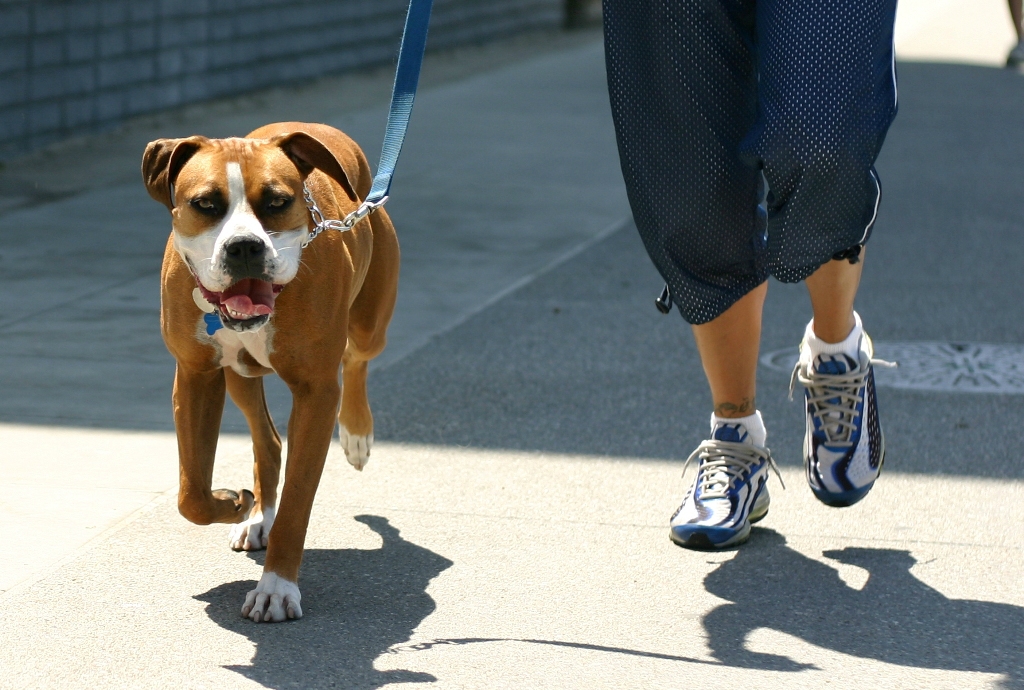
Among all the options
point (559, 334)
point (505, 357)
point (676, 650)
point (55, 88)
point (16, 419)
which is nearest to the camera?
point (676, 650)

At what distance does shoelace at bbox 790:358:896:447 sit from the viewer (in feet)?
12.5

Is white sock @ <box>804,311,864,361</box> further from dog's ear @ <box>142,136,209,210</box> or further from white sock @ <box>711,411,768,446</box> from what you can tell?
dog's ear @ <box>142,136,209,210</box>

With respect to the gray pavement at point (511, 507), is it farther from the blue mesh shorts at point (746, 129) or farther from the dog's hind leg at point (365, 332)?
the blue mesh shorts at point (746, 129)

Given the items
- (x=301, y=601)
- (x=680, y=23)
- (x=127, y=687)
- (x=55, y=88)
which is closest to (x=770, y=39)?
(x=680, y=23)

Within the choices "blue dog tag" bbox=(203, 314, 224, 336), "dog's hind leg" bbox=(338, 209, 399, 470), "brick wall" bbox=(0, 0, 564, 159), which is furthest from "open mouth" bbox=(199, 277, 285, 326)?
"brick wall" bbox=(0, 0, 564, 159)

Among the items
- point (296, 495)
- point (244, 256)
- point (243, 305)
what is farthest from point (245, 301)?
point (296, 495)

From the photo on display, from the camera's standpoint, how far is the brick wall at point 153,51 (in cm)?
955

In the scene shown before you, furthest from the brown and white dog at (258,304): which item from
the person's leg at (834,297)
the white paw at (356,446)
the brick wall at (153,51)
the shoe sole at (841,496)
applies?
the brick wall at (153,51)

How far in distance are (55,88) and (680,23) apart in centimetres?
723

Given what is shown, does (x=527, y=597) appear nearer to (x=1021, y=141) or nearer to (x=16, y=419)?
(x=16, y=419)

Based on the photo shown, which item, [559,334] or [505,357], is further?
[559,334]

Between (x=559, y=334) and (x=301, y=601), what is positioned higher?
(x=301, y=601)

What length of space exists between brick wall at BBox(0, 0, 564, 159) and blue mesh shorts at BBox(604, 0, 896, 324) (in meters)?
6.67

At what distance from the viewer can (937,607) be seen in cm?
336
